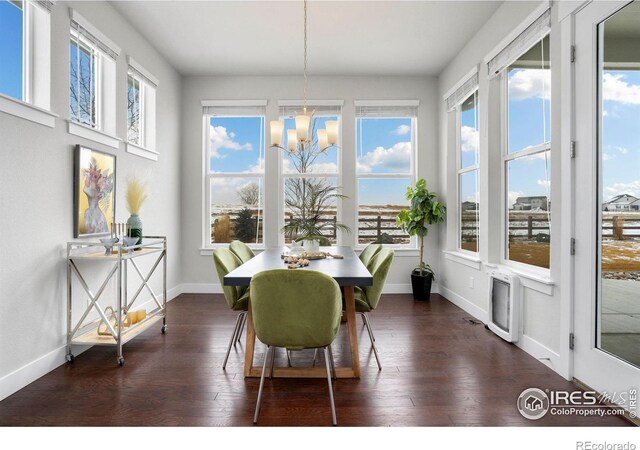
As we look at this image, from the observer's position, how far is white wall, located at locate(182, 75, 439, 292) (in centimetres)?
554

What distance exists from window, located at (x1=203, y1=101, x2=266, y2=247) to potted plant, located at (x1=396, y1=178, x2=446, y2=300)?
216 cm

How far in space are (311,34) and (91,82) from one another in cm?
231

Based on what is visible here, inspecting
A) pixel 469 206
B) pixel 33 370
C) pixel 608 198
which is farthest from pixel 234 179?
pixel 608 198

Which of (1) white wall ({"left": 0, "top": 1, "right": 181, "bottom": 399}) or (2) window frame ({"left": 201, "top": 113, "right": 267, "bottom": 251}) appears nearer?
(1) white wall ({"left": 0, "top": 1, "right": 181, "bottom": 399})

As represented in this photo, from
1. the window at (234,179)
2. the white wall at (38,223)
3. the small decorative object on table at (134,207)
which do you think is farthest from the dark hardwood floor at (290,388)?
the window at (234,179)

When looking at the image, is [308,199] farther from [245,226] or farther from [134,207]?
[134,207]

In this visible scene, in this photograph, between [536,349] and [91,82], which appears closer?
[536,349]

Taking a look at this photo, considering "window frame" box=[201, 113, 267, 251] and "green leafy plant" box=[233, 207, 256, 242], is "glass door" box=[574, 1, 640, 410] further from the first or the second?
"green leafy plant" box=[233, 207, 256, 242]

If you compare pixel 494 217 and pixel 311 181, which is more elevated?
pixel 311 181

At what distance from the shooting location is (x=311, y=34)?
4238mm

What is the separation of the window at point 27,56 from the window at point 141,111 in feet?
3.88

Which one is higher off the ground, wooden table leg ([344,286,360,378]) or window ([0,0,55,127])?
window ([0,0,55,127])

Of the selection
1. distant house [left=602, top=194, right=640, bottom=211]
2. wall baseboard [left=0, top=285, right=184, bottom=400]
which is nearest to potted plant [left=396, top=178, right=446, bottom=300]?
distant house [left=602, top=194, right=640, bottom=211]

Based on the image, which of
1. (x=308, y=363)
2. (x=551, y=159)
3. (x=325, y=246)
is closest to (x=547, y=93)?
(x=551, y=159)
